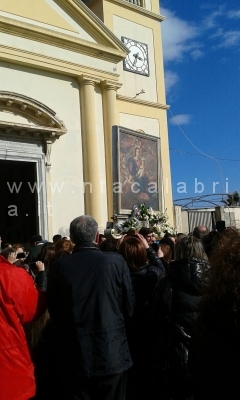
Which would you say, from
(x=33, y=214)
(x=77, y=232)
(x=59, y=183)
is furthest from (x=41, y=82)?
(x=77, y=232)

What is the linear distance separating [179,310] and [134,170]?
9.96 metres

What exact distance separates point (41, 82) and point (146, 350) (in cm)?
1095

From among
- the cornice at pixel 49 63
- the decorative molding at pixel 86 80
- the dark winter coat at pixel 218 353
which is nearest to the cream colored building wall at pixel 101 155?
the decorative molding at pixel 86 80

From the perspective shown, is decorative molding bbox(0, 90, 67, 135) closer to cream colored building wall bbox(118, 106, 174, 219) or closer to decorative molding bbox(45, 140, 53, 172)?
decorative molding bbox(45, 140, 53, 172)

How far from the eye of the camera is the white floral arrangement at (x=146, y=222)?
11.1 m

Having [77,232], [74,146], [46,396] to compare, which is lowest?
[46,396]

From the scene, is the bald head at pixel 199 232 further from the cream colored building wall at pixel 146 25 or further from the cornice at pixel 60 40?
the cream colored building wall at pixel 146 25

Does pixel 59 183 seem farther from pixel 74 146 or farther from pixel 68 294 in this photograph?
pixel 68 294

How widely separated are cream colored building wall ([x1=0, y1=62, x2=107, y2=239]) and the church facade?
3cm

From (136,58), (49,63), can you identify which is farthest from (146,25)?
(49,63)

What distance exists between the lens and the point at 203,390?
1872 mm

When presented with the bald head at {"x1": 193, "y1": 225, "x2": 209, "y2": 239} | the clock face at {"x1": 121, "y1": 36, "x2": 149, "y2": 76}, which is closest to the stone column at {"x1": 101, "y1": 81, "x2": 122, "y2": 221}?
the clock face at {"x1": 121, "y1": 36, "x2": 149, "y2": 76}

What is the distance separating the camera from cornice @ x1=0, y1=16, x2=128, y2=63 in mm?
12672

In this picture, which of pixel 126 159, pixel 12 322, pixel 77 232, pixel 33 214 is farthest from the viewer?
pixel 33 214
